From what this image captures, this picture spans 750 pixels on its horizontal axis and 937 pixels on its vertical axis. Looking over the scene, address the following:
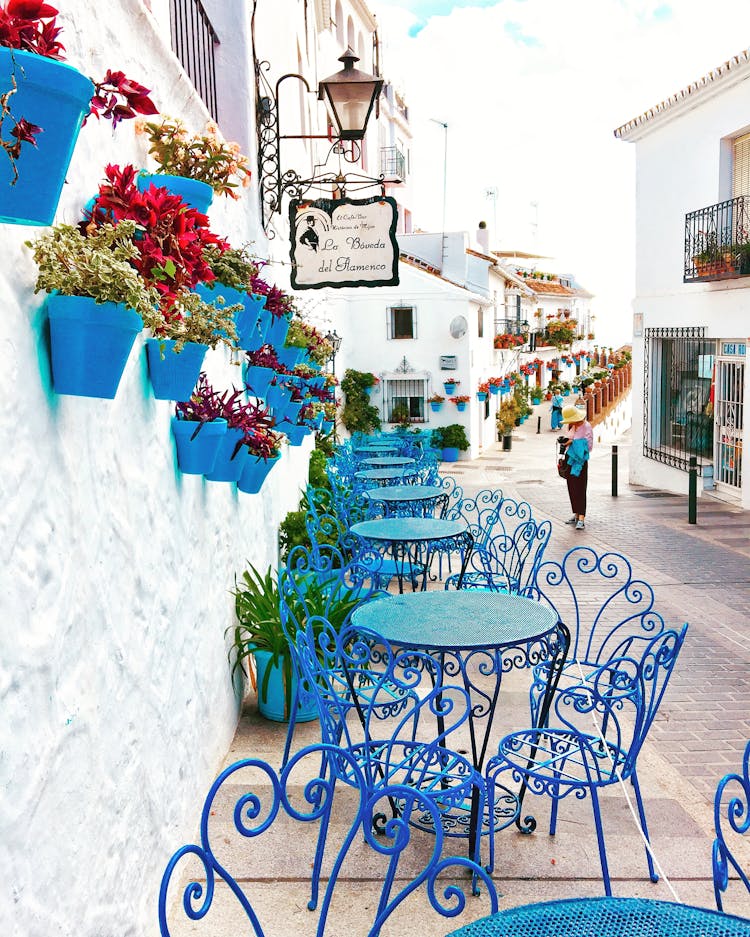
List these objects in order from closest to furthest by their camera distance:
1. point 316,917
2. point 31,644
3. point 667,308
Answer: point 31,644 < point 316,917 < point 667,308

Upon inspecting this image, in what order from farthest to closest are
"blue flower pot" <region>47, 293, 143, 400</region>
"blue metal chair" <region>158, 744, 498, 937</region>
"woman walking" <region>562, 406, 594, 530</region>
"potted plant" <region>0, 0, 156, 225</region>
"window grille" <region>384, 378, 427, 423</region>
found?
"window grille" <region>384, 378, 427, 423</region> < "woman walking" <region>562, 406, 594, 530</region> < "blue metal chair" <region>158, 744, 498, 937</region> < "blue flower pot" <region>47, 293, 143, 400</region> < "potted plant" <region>0, 0, 156, 225</region>

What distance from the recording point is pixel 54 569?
2705 mm

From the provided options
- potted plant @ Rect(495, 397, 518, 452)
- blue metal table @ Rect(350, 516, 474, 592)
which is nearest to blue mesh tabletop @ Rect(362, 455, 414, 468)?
blue metal table @ Rect(350, 516, 474, 592)

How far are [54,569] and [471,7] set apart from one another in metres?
15.3

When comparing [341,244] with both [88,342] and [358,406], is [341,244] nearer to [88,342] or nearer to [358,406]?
[88,342]

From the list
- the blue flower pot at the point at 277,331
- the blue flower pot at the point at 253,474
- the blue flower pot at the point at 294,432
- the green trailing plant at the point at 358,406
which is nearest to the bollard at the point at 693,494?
the blue flower pot at the point at 294,432

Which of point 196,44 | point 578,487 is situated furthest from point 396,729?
point 578,487

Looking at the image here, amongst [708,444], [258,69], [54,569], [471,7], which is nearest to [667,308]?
[708,444]

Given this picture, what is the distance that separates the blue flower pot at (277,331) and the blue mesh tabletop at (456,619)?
2.77 metres

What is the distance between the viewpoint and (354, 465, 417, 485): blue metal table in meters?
12.1

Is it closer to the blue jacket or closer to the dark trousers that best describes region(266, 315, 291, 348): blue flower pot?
the blue jacket

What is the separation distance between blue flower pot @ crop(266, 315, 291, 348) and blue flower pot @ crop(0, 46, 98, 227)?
16.4ft

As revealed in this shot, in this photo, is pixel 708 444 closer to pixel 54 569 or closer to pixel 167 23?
pixel 167 23

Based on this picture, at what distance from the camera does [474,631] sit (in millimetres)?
4586
